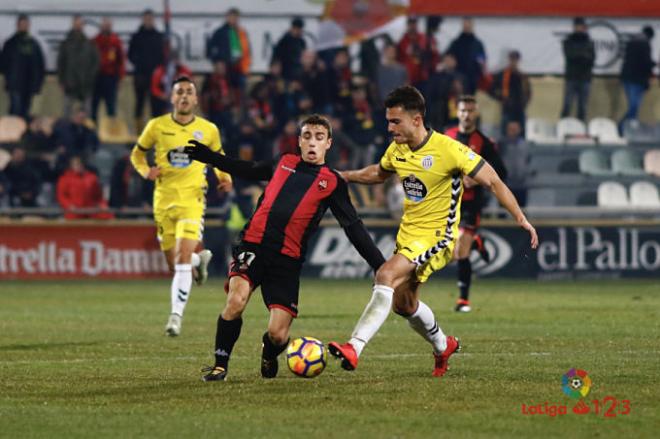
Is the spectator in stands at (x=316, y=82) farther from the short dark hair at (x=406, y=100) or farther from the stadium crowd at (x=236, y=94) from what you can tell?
the short dark hair at (x=406, y=100)

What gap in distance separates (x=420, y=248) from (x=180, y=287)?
4713mm

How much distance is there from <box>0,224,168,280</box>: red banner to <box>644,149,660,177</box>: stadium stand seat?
1000 cm

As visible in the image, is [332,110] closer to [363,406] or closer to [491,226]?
[491,226]

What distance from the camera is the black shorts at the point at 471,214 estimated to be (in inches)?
655

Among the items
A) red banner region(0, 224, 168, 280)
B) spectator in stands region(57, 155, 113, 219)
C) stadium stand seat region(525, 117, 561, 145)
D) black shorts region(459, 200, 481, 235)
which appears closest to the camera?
black shorts region(459, 200, 481, 235)

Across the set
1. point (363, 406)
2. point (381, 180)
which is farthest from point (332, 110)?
point (363, 406)

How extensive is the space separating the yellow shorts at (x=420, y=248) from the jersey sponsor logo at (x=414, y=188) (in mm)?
254

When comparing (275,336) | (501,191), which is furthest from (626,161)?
(275,336)

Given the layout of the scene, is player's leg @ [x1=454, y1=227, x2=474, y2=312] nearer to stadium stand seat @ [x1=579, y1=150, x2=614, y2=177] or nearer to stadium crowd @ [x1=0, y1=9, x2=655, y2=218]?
stadium crowd @ [x1=0, y1=9, x2=655, y2=218]

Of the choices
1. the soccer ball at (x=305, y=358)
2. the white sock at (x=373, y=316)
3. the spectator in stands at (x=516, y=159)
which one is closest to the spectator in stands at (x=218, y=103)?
the spectator in stands at (x=516, y=159)

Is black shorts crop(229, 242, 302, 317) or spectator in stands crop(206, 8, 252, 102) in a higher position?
spectator in stands crop(206, 8, 252, 102)

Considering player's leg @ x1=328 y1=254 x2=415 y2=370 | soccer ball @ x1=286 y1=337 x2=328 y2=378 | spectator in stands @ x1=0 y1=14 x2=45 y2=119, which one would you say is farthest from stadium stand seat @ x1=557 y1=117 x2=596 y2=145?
soccer ball @ x1=286 y1=337 x2=328 y2=378

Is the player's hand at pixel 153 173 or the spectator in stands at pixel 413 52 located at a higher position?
the spectator in stands at pixel 413 52

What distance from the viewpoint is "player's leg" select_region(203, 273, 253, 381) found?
9.25 metres
